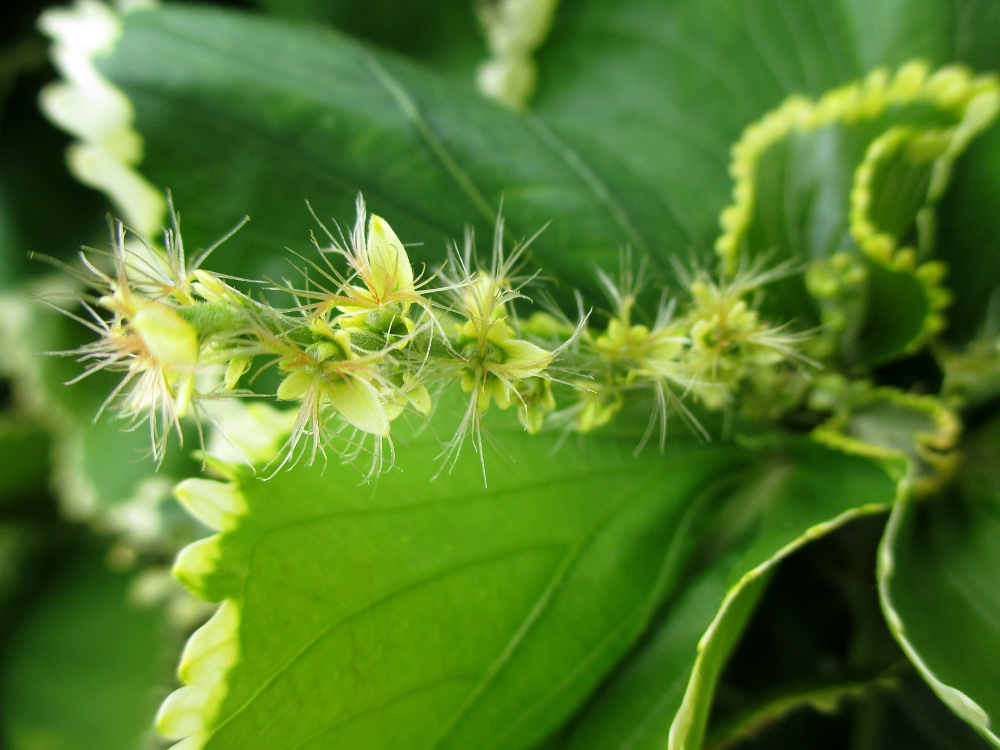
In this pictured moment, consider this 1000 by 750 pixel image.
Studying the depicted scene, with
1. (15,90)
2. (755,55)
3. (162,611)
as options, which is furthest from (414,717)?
(15,90)

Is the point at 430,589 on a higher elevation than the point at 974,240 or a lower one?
lower

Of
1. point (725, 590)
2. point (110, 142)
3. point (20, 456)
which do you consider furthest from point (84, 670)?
point (725, 590)

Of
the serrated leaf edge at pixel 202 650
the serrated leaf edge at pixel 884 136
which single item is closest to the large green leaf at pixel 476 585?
the serrated leaf edge at pixel 202 650

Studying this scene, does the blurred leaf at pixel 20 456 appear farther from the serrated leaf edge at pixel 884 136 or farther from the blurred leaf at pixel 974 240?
the blurred leaf at pixel 974 240

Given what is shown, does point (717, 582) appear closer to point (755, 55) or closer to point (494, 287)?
point (494, 287)

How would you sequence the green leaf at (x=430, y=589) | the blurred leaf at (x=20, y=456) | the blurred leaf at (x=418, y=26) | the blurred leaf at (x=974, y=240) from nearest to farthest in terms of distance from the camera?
1. the green leaf at (x=430, y=589)
2. the blurred leaf at (x=974, y=240)
3. the blurred leaf at (x=418, y=26)
4. the blurred leaf at (x=20, y=456)

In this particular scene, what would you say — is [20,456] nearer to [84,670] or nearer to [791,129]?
[84,670]
